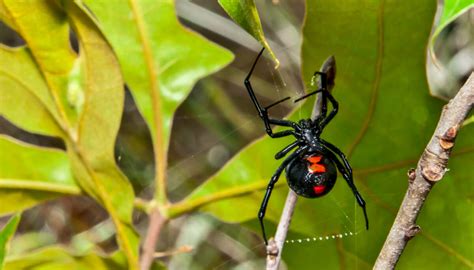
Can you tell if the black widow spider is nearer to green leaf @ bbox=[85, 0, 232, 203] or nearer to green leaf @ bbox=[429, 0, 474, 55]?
green leaf @ bbox=[85, 0, 232, 203]

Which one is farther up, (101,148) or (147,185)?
(101,148)

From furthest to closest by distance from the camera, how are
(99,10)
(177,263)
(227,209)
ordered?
(177,263) → (227,209) → (99,10)

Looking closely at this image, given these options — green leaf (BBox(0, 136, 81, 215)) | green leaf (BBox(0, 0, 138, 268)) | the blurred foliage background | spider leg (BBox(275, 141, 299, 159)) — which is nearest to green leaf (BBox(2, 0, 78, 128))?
green leaf (BBox(0, 0, 138, 268))

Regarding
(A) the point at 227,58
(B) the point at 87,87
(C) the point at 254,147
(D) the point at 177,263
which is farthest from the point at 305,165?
(D) the point at 177,263

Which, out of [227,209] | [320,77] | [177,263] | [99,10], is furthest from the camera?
[177,263]

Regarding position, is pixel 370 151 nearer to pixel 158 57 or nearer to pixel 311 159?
pixel 311 159

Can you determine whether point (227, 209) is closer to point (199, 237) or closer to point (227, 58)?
point (227, 58)

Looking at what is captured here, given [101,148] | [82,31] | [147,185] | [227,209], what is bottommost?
[147,185]

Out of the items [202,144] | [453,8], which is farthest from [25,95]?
[202,144]

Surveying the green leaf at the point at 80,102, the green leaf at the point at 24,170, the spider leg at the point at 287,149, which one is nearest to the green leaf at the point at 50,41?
the green leaf at the point at 80,102
